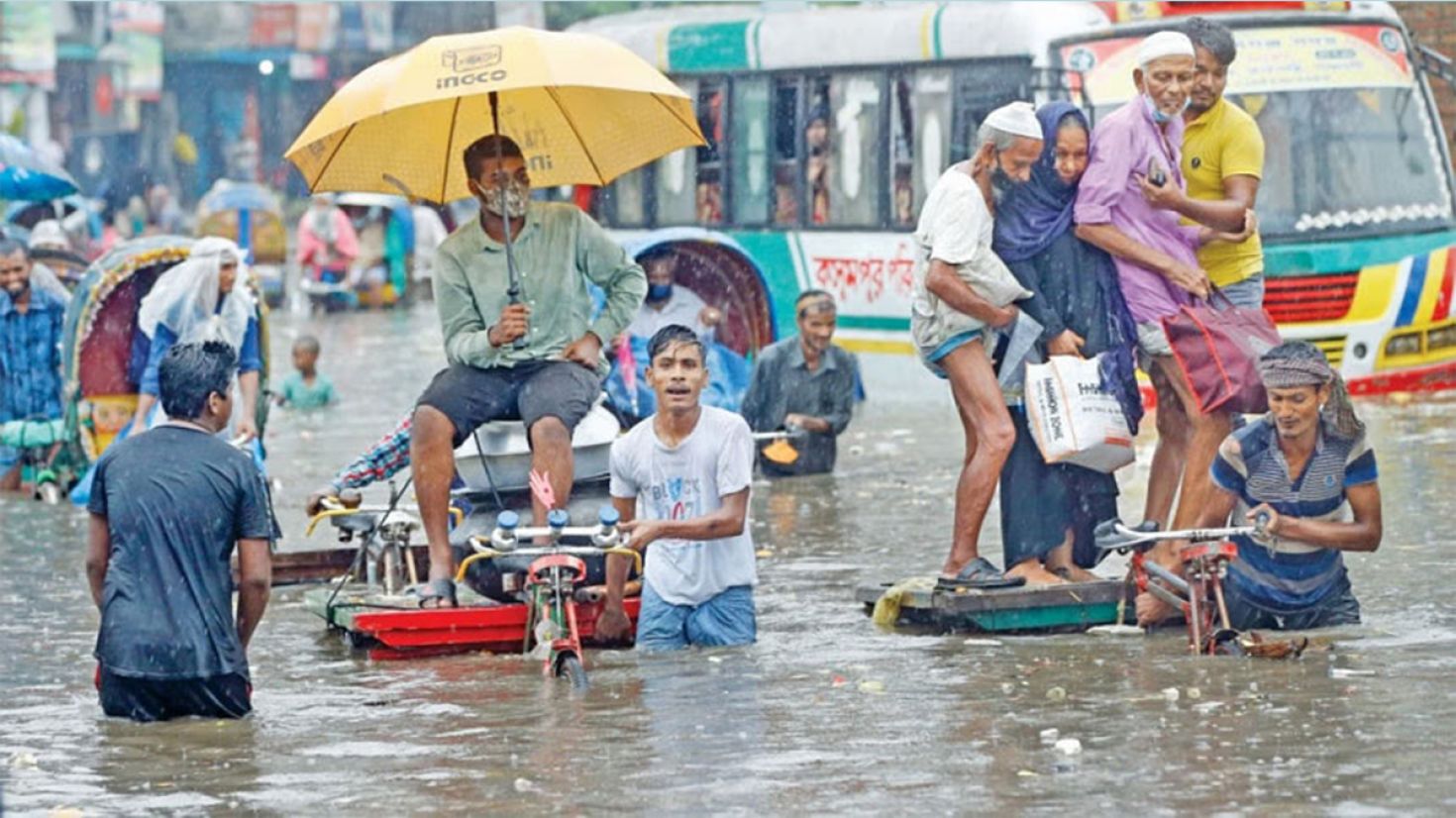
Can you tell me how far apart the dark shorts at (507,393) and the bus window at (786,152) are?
1173 cm

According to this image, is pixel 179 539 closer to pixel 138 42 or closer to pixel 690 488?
pixel 690 488

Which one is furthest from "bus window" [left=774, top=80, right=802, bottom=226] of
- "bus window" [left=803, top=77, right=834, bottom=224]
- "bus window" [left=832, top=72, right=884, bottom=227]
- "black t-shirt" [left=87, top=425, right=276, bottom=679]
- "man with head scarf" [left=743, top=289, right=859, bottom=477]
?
"black t-shirt" [left=87, top=425, right=276, bottom=679]

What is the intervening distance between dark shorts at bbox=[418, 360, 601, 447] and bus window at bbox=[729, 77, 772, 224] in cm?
1204

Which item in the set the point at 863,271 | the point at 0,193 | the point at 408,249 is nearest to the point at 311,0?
the point at 408,249

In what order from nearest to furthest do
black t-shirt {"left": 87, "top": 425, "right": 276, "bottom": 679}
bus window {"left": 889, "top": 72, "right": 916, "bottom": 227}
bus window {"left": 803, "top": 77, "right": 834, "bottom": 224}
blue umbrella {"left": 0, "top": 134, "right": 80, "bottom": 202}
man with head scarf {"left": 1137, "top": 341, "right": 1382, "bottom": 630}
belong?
1. black t-shirt {"left": 87, "top": 425, "right": 276, "bottom": 679}
2. man with head scarf {"left": 1137, "top": 341, "right": 1382, "bottom": 630}
3. blue umbrella {"left": 0, "top": 134, "right": 80, "bottom": 202}
4. bus window {"left": 889, "top": 72, "right": 916, "bottom": 227}
5. bus window {"left": 803, "top": 77, "right": 834, "bottom": 224}

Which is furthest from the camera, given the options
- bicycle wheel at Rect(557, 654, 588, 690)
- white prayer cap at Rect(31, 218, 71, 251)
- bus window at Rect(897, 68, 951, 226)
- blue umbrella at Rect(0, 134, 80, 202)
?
bus window at Rect(897, 68, 951, 226)

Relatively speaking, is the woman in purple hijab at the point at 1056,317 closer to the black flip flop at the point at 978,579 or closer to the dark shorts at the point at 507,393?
the black flip flop at the point at 978,579

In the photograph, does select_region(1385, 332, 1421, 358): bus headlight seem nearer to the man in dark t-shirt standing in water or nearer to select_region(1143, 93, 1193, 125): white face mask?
select_region(1143, 93, 1193, 125): white face mask

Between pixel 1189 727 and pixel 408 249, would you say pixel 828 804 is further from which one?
pixel 408 249

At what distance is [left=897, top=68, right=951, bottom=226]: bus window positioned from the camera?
68.1ft

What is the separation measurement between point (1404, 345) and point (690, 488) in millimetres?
10703

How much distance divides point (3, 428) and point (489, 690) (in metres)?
8.02

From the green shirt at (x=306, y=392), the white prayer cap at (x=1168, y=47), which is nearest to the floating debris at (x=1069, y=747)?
the white prayer cap at (x=1168, y=47)

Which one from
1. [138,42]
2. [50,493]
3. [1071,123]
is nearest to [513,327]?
[1071,123]
